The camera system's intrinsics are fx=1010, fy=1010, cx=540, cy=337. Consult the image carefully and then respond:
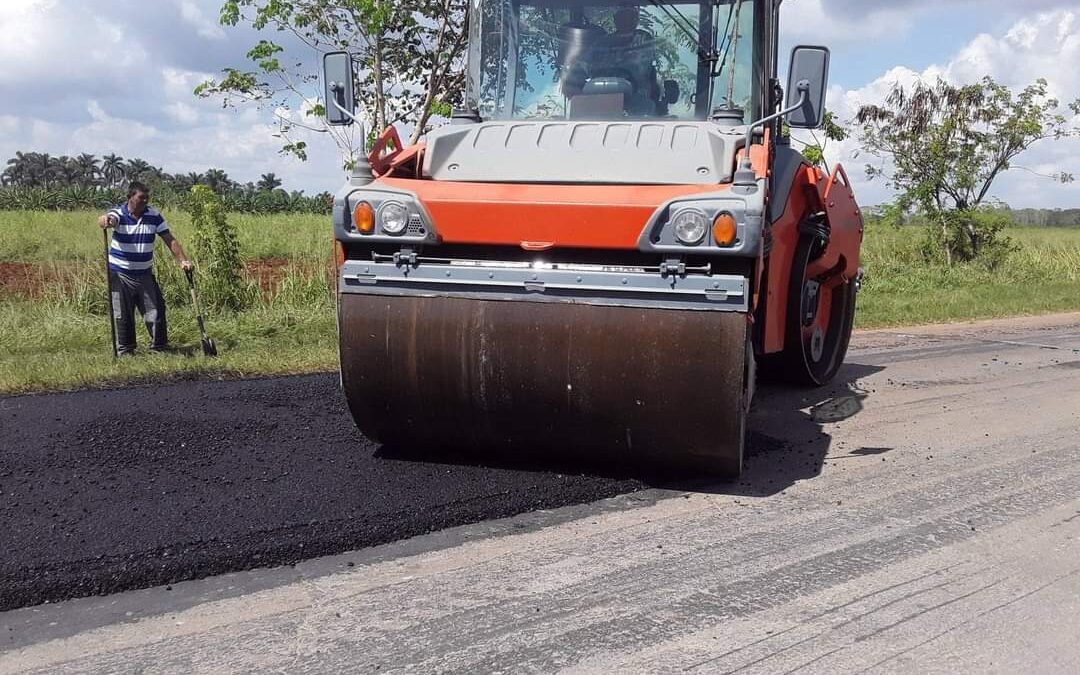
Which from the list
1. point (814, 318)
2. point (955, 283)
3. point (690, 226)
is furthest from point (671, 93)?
point (955, 283)

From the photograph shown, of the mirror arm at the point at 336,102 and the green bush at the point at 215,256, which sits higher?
the mirror arm at the point at 336,102

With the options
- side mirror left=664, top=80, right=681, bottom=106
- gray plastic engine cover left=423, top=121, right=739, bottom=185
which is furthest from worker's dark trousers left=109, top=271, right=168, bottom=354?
side mirror left=664, top=80, right=681, bottom=106

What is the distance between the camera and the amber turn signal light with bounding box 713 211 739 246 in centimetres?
397

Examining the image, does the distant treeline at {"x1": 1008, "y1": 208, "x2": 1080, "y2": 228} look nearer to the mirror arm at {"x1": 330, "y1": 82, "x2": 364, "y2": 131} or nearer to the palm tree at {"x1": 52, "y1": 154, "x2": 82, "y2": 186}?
the mirror arm at {"x1": 330, "y1": 82, "x2": 364, "y2": 131}

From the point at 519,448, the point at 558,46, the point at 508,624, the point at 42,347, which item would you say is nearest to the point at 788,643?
the point at 508,624

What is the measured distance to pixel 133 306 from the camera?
8156 mm

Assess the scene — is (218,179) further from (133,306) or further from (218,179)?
(133,306)

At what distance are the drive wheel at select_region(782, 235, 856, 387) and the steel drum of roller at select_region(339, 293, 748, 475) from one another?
71.0 inches

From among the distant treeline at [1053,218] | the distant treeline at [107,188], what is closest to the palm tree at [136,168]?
the distant treeline at [107,188]

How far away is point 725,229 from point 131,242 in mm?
5779

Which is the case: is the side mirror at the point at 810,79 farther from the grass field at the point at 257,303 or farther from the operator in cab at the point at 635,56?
the grass field at the point at 257,303

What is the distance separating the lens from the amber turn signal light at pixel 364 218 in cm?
429

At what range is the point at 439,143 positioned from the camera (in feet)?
15.9

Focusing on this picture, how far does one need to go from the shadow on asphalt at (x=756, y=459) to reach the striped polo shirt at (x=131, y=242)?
4.28 meters
